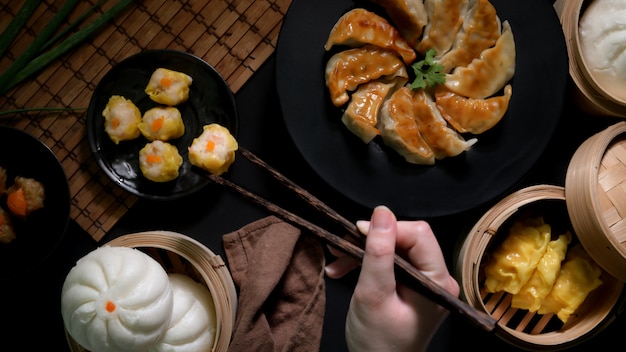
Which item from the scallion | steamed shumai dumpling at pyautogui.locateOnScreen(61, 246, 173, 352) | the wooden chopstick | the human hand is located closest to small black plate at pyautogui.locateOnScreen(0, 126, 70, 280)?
the scallion

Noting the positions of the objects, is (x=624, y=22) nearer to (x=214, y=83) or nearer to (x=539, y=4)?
(x=539, y=4)

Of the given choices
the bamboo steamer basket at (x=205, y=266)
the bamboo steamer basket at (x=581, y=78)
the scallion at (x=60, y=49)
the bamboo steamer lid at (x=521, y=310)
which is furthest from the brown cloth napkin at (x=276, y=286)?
the bamboo steamer basket at (x=581, y=78)

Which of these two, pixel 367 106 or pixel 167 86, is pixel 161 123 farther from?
pixel 367 106

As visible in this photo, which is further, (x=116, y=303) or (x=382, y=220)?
(x=116, y=303)

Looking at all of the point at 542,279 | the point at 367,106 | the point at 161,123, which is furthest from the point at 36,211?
the point at 542,279

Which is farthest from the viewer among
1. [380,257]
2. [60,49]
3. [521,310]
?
[521,310]

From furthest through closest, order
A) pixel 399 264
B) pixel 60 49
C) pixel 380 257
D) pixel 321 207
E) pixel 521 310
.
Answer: pixel 521 310
pixel 60 49
pixel 321 207
pixel 399 264
pixel 380 257

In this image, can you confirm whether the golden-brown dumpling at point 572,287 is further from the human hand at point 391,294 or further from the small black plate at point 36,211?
the small black plate at point 36,211
